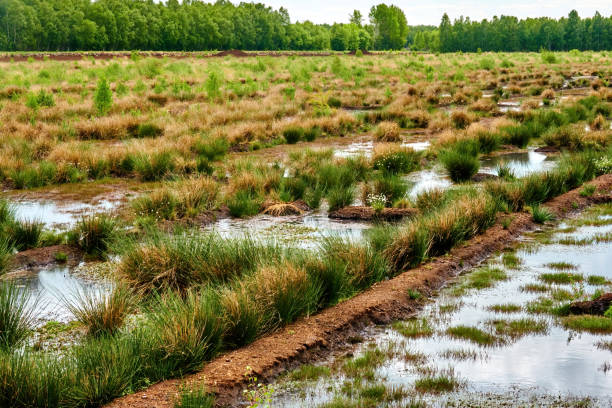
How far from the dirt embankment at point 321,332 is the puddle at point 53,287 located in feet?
8.08

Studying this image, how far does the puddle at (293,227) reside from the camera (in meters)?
11.1

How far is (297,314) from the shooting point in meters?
7.41

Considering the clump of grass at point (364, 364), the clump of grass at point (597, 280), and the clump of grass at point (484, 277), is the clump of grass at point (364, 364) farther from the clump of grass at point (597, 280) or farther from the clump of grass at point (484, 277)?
the clump of grass at point (597, 280)

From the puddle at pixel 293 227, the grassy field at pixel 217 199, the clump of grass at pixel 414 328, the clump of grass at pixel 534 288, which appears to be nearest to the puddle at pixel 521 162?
the grassy field at pixel 217 199

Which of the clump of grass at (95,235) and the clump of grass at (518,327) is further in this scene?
the clump of grass at (95,235)

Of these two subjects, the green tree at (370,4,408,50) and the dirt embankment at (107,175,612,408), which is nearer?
the dirt embankment at (107,175,612,408)

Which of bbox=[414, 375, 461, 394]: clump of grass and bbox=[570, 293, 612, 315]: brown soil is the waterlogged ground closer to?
bbox=[414, 375, 461, 394]: clump of grass

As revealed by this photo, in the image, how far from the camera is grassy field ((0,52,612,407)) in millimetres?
6016

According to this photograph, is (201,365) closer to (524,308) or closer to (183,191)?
(524,308)

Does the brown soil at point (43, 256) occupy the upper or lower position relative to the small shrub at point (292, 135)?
lower

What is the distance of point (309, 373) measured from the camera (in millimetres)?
6297

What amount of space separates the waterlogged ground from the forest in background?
331 ft

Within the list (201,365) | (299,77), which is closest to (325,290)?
(201,365)

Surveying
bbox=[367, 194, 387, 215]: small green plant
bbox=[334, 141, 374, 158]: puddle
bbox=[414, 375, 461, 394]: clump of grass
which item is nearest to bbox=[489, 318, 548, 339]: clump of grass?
bbox=[414, 375, 461, 394]: clump of grass
